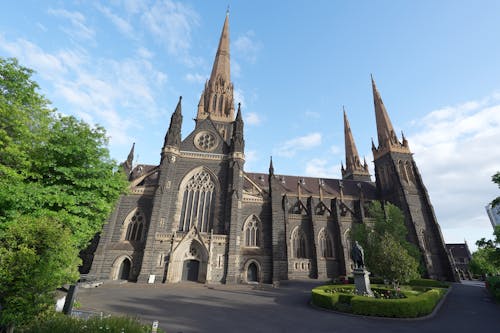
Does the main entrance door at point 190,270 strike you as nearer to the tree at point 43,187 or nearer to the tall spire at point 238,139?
the tree at point 43,187

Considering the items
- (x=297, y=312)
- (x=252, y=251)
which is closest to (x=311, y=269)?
(x=252, y=251)

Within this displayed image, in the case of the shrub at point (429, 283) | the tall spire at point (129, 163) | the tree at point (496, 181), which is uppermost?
the tall spire at point (129, 163)

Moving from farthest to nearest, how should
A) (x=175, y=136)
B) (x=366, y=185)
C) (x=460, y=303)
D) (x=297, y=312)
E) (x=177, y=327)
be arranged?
(x=366, y=185), (x=175, y=136), (x=460, y=303), (x=297, y=312), (x=177, y=327)

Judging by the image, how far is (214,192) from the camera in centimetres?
2584

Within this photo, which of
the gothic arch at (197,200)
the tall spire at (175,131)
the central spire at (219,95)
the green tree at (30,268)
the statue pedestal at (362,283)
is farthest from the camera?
the central spire at (219,95)

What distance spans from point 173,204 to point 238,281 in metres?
10.5

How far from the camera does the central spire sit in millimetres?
37375

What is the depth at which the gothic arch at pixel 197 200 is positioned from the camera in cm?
2434

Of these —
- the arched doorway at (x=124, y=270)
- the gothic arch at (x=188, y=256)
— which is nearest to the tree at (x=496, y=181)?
the gothic arch at (x=188, y=256)

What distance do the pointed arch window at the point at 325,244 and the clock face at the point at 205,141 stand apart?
18469 mm

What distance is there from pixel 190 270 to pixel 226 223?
19.2 feet

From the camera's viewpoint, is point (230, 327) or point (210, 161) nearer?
point (230, 327)

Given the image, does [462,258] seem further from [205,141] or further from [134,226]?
[134,226]

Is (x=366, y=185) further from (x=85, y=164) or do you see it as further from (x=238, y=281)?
(x=85, y=164)
